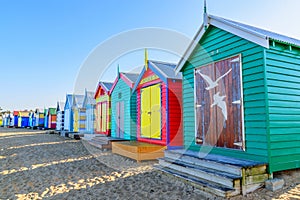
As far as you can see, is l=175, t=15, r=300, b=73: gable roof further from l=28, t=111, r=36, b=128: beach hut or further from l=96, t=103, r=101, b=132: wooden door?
l=28, t=111, r=36, b=128: beach hut

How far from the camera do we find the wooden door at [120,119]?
12.2 m

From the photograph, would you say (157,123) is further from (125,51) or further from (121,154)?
(125,51)

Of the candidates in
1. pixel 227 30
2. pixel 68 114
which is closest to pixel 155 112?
pixel 227 30

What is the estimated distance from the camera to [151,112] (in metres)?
Answer: 9.57

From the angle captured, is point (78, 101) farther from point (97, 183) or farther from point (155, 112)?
point (97, 183)

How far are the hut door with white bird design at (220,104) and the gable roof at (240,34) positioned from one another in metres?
0.57

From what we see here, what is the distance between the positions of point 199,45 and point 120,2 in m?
6.38

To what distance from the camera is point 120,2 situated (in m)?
10.9

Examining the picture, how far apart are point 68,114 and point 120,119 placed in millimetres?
12975

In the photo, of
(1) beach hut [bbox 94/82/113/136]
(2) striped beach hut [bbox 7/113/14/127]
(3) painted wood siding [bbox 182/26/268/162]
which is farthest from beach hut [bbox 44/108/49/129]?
(3) painted wood siding [bbox 182/26/268/162]

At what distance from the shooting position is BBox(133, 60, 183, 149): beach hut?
27.0ft

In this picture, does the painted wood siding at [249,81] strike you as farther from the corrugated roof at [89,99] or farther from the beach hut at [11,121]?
the beach hut at [11,121]

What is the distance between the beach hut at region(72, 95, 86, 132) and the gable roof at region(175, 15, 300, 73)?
14967 millimetres

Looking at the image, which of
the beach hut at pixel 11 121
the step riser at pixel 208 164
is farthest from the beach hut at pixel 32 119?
the step riser at pixel 208 164
